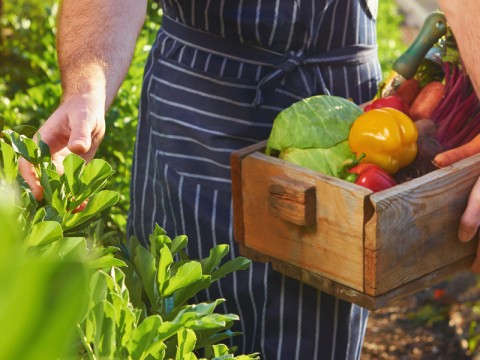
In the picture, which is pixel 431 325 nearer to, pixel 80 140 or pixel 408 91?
pixel 408 91

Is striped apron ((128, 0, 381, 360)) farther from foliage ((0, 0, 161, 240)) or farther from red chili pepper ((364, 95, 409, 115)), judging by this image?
foliage ((0, 0, 161, 240))

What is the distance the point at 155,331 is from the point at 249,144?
→ 4.75 ft

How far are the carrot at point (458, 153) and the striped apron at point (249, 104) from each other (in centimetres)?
49

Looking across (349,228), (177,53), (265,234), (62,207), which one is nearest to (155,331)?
(62,207)

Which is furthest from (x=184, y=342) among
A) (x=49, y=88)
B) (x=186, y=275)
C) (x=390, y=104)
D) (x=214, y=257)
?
(x=49, y=88)

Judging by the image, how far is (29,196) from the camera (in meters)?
1.31

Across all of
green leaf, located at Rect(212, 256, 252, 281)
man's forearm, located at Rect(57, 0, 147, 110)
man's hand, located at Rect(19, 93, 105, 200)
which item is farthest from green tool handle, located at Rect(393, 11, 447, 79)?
green leaf, located at Rect(212, 256, 252, 281)

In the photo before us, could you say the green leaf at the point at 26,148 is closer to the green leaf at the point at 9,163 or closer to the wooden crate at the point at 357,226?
the green leaf at the point at 9,163

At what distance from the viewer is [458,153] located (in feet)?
6.63

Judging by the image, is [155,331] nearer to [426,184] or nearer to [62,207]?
[62,207]

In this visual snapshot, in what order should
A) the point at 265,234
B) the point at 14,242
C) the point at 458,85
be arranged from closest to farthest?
1. the point at 14,242
2. the point at 265,234
3. the point at 458,85

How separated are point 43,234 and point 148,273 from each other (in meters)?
0.28

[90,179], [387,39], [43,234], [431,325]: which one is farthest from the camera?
[387,39]

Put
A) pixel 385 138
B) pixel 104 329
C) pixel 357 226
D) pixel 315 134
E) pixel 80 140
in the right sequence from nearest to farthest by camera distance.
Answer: pixel 104 329 < pixel 80 140 < pixel 357 226 < pixel 385 138 < pixel 315 134
